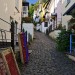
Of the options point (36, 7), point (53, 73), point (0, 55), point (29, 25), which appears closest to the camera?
point (0, 55)

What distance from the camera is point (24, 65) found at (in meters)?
12.4

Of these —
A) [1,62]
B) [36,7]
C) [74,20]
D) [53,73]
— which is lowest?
[53,73]

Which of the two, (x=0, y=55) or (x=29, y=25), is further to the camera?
(x=29, y=25)

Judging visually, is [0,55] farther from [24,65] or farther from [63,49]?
[63,49]

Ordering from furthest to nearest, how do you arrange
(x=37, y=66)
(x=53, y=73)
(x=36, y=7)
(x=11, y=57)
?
(x=36, y=7) → (x=37, y=66) → (x=53, y=73) → (x=11, y=57)

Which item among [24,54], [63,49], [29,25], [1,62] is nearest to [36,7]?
[29,25]

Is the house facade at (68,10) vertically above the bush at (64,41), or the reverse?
the house facade at (68,10)

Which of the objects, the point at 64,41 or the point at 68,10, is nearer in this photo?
the point at 64,41

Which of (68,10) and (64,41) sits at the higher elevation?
(68,10)

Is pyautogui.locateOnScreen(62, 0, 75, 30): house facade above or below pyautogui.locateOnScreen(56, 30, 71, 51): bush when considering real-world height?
above

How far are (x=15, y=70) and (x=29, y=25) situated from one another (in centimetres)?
2407

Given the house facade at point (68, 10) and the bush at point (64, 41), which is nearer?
the bush at point (64, 41)

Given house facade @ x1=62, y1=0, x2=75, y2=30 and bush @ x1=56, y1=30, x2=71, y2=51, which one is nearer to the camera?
bush @ x1=56, y1=30, x2=71, y2=51

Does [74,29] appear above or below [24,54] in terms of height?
above
